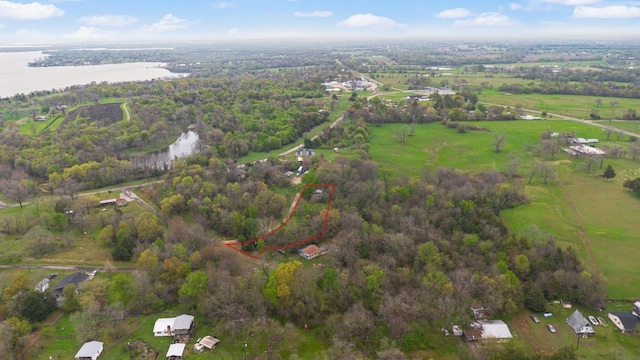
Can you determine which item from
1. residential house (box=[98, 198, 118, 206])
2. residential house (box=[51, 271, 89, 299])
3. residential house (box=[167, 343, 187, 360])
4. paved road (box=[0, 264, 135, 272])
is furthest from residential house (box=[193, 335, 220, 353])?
residential house (box=[98, 198, 118, 206])

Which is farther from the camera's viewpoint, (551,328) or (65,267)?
(65,267)

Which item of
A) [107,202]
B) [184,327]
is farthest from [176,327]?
[107,202]

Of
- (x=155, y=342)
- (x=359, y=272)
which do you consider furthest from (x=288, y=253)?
(x=155, y=342)

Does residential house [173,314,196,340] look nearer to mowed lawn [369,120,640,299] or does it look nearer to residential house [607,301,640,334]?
residential house [607,301,640,334]

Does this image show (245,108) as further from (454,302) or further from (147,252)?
(454,302)

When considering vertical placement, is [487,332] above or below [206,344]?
above

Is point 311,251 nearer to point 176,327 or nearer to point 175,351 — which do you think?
point 176,327

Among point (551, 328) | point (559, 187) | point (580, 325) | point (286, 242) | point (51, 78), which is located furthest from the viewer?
point (51, 78)

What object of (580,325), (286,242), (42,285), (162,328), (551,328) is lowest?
(551,328)
